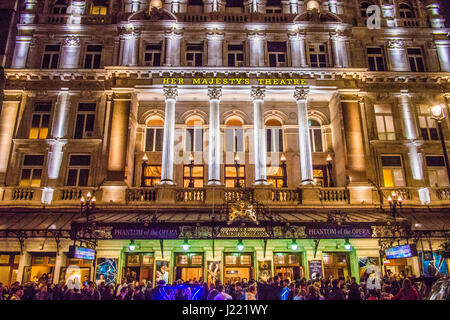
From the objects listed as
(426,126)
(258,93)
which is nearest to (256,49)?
(258,93)

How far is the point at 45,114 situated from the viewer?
79.8 ft

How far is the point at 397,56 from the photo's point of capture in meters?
25.8

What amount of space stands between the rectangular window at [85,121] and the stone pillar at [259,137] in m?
11.0

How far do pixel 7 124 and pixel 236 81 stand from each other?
15.6 meters

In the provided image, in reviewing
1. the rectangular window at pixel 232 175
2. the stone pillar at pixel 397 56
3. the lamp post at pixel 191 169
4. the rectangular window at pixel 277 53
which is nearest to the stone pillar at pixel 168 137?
the lamp post at pixel 191 169

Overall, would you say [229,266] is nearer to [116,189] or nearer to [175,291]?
[116,189]

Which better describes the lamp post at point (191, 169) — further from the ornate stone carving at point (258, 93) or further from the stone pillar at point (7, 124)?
the stone pillar at point (7, 124)

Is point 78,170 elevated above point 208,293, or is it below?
above

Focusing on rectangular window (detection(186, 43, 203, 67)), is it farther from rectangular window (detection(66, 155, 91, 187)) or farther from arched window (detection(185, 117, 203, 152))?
rectangular window (detection(66, 155, 91, 187))

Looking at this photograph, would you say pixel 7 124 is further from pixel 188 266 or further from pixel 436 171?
pixel 436 171

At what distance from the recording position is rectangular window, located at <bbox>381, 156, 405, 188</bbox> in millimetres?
23391

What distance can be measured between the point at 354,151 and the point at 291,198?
17.3 ft

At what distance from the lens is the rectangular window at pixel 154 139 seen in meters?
25.3

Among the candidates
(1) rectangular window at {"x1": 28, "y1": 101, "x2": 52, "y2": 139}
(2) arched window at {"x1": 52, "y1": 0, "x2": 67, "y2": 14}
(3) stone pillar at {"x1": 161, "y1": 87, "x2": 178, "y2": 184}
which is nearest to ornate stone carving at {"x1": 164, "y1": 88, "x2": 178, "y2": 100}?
(3) stone pillar at {"x1": 161, "y1": 87, "x2": 178, "y2": 184}
